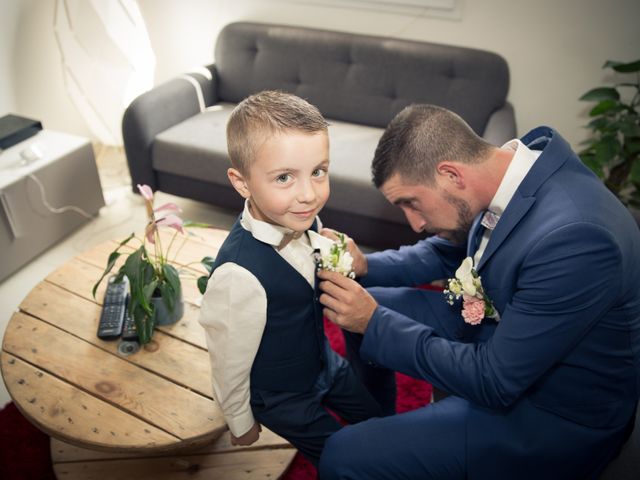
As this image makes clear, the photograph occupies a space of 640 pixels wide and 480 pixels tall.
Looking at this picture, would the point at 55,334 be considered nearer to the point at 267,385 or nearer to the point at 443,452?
the point at 267,385

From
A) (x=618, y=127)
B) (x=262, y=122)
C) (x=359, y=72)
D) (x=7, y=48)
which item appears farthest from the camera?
(x=7, y=48)

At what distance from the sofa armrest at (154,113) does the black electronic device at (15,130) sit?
19.2 inches

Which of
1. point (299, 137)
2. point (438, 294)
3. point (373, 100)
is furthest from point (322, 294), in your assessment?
point (373, 100)

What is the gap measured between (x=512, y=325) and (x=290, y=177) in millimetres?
602

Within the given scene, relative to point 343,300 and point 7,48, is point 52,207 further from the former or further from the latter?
point 343,300

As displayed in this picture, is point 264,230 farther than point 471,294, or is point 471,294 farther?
point 471,294

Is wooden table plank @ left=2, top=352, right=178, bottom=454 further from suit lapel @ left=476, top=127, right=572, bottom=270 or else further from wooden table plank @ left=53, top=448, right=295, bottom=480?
suit lapel @ left=476, top=127, right=572, bottom=270

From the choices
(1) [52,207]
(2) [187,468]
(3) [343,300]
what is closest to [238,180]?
(3) [343,300]

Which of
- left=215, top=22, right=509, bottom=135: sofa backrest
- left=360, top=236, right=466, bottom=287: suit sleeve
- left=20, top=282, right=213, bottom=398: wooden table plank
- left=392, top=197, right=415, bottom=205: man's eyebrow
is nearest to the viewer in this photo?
left=392, top=197, right=415, bottom=205: man's eyebrow

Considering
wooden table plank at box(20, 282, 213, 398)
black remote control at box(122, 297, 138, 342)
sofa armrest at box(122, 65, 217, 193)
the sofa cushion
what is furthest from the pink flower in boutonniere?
sofa armrest at box(122, 65, 217, 193)

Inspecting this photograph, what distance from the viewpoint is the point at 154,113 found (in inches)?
110

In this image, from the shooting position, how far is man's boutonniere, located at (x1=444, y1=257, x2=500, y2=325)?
4.44ft

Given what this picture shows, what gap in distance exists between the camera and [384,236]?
102 inches

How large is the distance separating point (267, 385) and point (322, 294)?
28 centimetres
